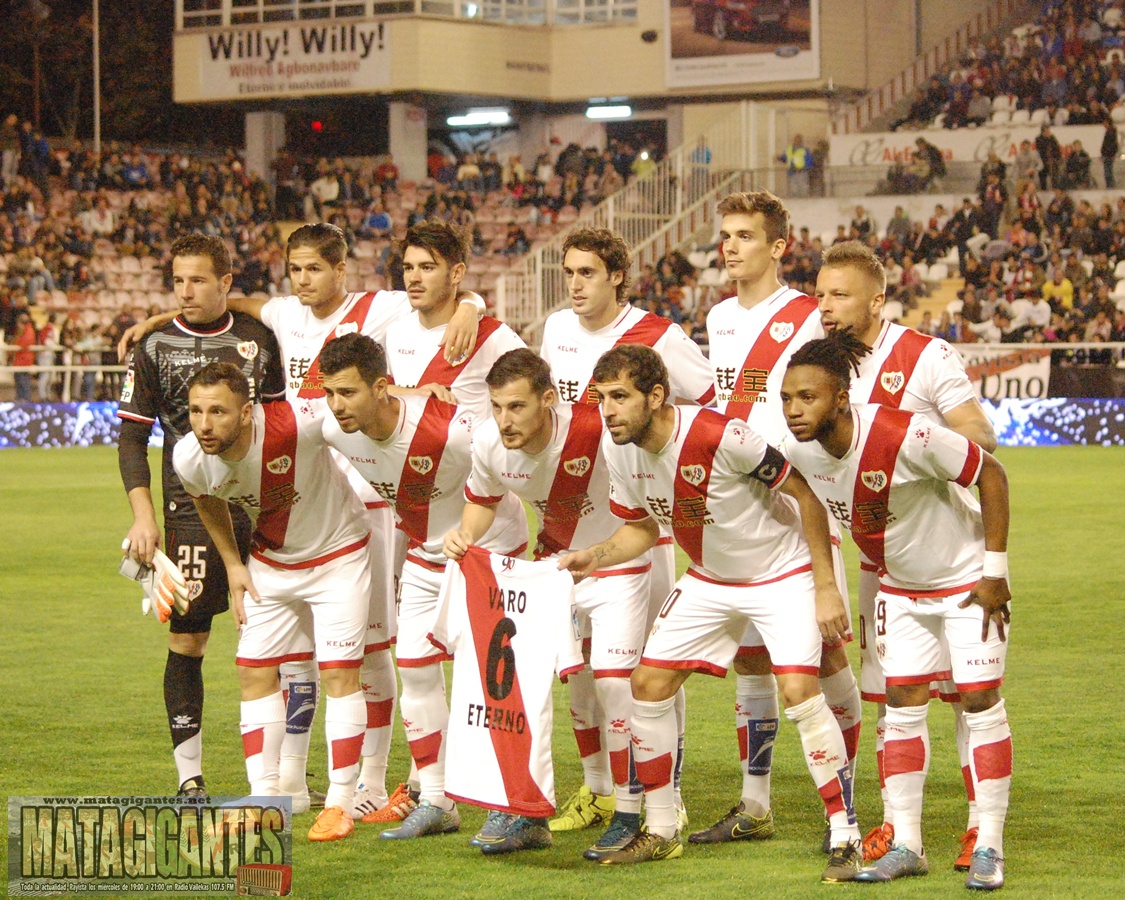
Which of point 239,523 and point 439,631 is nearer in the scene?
point 439,631

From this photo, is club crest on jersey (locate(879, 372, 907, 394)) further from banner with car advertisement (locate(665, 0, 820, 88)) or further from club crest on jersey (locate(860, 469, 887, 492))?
banner with car advertisement (locate(665, 0, 820, 88))

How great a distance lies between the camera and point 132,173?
33.3 meters

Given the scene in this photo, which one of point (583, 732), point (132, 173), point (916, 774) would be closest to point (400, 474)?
point (583, 732)

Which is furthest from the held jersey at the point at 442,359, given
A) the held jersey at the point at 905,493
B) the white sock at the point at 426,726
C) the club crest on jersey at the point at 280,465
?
the held jersey at the point at 905,493

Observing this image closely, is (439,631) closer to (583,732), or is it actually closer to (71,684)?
(583,732)

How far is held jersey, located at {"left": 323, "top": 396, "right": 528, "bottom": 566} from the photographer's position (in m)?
5.70

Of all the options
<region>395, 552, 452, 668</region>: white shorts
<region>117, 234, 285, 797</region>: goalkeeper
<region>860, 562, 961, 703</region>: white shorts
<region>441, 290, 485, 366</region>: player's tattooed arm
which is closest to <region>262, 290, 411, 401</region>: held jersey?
<region>117, 234, 285, 797</region>: goalkeeper

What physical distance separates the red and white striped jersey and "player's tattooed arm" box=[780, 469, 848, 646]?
0.79m

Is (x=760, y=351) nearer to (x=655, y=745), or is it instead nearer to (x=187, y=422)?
(x=655, y=745)

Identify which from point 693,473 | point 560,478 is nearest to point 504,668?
point 560,478

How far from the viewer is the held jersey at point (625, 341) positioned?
608 cm

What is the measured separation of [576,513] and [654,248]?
24281mm

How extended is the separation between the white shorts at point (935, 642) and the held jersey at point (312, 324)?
2488 mm

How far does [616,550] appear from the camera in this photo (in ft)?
17.8
